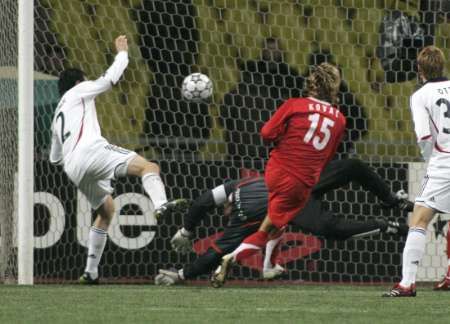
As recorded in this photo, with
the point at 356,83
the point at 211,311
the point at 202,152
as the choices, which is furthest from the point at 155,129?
the point at 211,311

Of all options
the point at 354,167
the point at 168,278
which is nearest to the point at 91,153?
the point at 168,278

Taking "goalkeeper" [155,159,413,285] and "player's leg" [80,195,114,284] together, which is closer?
"goalkeeper" [155,159,413,285]

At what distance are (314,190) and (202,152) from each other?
5.55 feet

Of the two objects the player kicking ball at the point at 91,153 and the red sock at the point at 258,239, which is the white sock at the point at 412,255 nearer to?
the red sock at the point at 258,239

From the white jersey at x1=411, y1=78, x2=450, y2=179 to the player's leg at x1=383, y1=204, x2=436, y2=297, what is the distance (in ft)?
0.81

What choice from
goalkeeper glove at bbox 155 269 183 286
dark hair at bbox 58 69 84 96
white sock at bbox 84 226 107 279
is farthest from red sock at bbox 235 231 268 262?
dark hair at bbox 58 69 84 96

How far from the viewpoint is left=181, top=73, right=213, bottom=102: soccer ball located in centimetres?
1040

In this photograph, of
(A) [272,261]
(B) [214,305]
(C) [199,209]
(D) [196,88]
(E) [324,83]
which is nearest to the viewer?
(B) [214,305]

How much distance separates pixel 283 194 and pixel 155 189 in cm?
93

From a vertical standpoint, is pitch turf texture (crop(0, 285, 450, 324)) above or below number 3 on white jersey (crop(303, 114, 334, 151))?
below

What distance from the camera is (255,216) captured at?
8922 millimetres

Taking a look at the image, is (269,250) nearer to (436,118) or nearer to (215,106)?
(215,106)

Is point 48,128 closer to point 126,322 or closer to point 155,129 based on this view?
point 155,129

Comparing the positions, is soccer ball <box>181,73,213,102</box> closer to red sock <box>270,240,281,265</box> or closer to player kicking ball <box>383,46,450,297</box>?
red sock <box>270,240,281,265</box>
